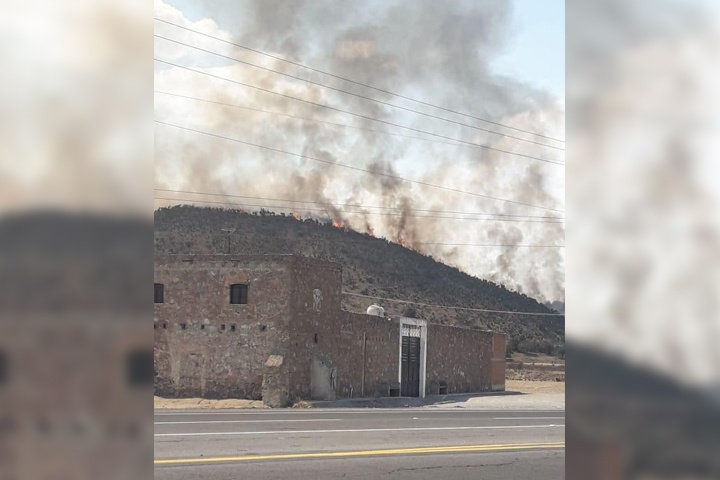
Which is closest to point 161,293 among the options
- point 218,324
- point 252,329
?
point 218,324

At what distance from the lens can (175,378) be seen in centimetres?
3234

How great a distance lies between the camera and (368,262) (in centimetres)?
10162

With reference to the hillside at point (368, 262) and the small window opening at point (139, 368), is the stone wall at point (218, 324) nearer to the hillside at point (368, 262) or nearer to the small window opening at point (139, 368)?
the small window opening at point (139, 368)

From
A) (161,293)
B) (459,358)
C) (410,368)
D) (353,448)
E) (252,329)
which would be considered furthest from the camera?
(459,358)

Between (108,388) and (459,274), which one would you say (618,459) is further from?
(459,274)

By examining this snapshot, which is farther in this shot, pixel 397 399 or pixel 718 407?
pixel 397 399

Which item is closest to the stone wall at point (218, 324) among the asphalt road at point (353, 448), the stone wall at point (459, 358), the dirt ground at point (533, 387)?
the asphalt road at point (353, 448)

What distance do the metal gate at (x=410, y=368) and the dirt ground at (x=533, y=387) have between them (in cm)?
1205

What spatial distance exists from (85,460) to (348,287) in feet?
292

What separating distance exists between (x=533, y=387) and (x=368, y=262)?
164 ft

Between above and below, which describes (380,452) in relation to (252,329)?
below

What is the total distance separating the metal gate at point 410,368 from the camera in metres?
38.1

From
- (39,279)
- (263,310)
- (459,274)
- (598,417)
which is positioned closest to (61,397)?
(39,279)

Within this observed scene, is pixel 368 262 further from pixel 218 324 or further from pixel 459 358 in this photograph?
pixel 218 324
